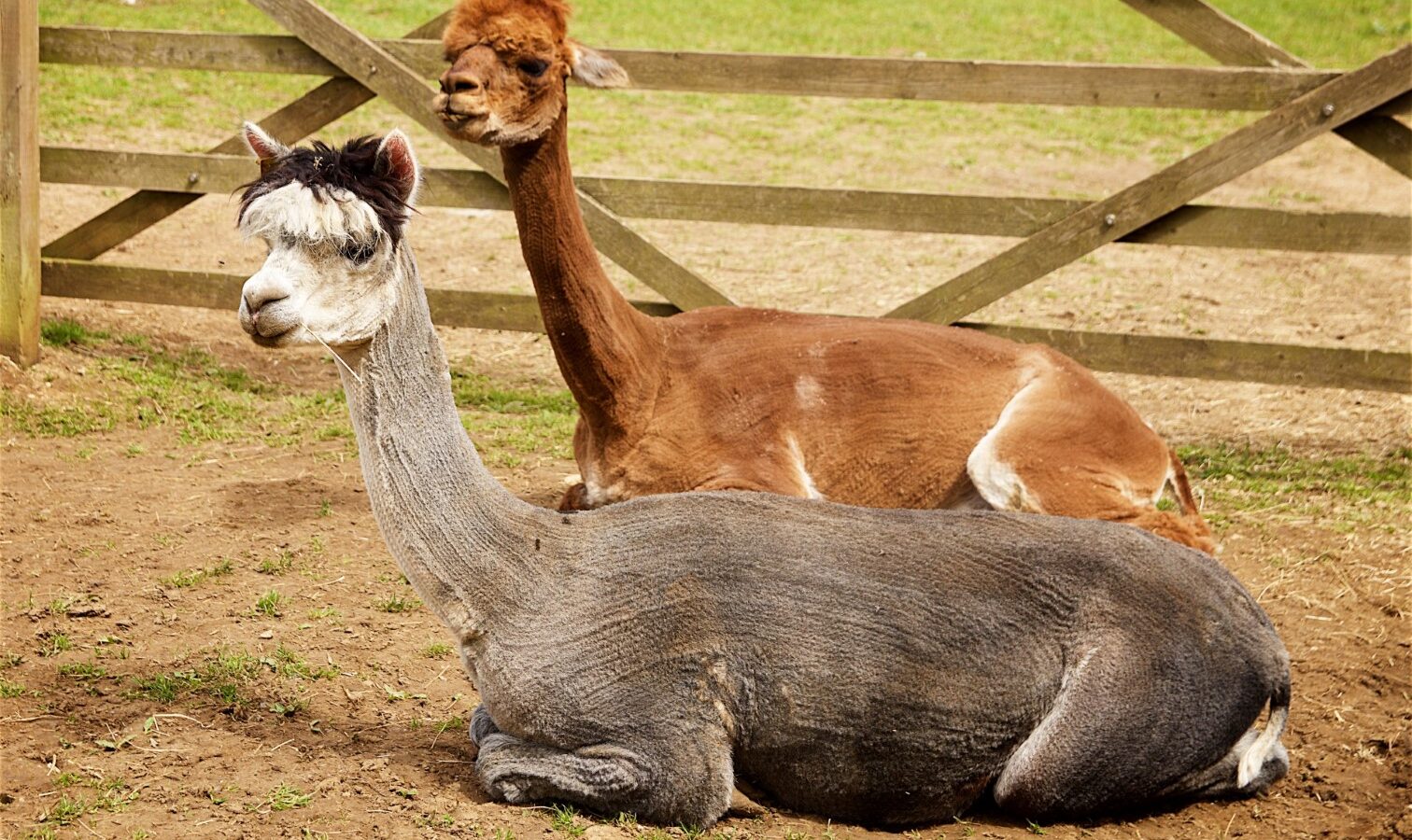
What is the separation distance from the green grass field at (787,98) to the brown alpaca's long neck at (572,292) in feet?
26.7

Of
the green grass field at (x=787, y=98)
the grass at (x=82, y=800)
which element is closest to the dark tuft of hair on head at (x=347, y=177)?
the grass at (x=82, y=800)

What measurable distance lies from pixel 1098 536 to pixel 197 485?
167 inches

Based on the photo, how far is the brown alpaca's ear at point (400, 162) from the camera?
146 inches

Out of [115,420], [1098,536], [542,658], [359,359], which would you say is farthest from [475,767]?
[115,420]

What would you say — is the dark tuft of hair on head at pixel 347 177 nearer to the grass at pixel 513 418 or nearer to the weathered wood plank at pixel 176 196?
the grass at pixel 513 418

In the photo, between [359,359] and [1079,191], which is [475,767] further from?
[1079,191]

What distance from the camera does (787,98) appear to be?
59.5 feet

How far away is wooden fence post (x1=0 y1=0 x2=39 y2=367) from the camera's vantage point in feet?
24.6

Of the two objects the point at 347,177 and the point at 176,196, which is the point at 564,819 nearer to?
the point at 347,177

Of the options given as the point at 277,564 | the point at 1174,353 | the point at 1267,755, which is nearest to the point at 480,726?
the point at 277,564

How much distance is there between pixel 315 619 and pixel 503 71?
7.02 feet

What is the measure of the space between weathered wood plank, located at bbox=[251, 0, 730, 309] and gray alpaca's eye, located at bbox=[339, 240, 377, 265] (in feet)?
13.8

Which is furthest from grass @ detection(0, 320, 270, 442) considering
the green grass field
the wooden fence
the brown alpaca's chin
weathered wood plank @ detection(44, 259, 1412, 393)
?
the green grass field

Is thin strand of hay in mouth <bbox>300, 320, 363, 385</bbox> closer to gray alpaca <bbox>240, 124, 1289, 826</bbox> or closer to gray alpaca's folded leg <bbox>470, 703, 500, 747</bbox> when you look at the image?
gray alpaca <bbox>240, 124, 1289, 826</bbox>
